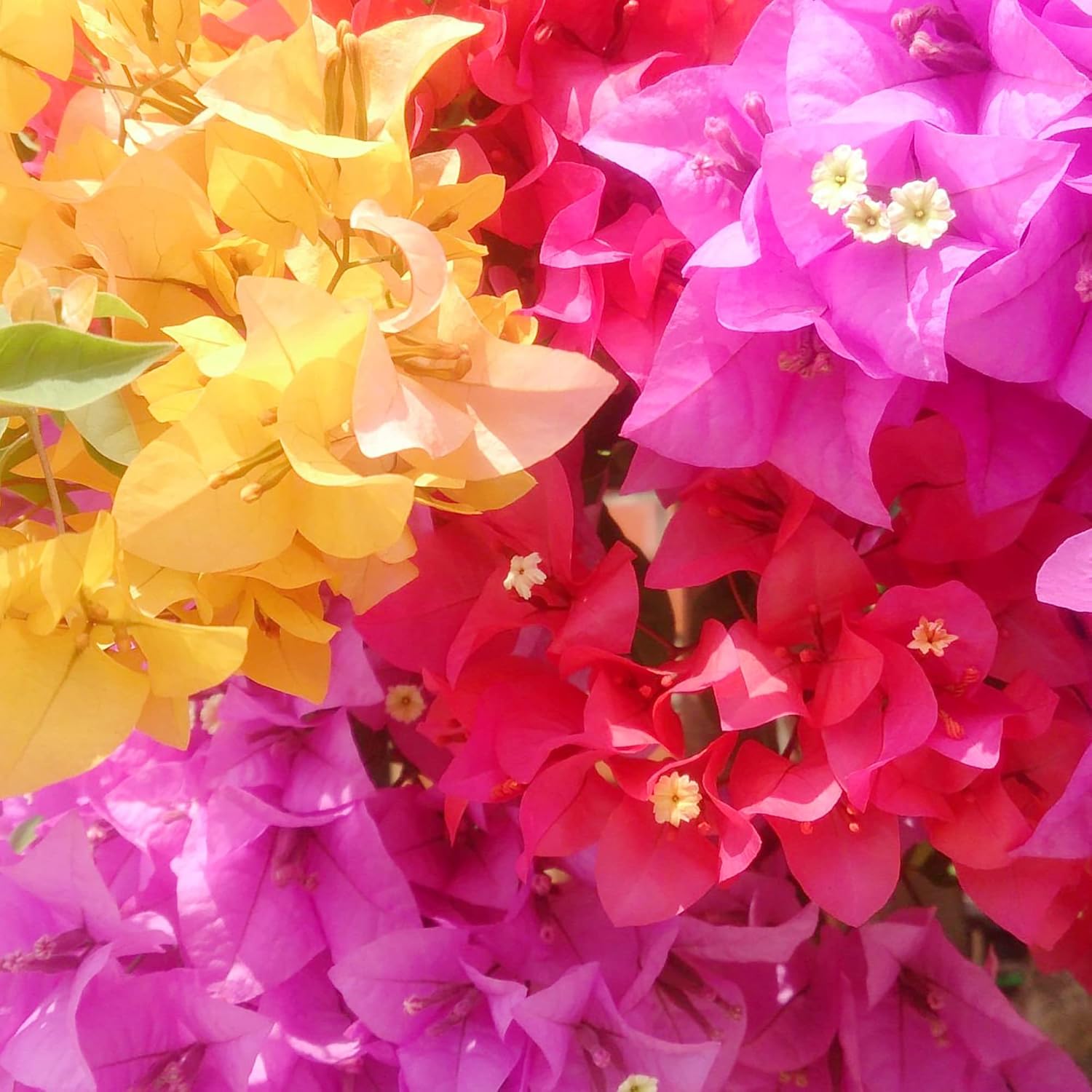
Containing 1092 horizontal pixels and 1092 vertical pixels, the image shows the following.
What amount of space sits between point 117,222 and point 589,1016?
49cm

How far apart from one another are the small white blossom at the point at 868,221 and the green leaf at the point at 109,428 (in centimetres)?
32

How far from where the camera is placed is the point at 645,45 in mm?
588

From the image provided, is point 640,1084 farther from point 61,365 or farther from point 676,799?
point 61,365

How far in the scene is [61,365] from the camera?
0.40 m

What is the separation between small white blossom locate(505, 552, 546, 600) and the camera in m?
0.55

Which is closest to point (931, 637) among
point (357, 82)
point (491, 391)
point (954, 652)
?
point (954, 652)

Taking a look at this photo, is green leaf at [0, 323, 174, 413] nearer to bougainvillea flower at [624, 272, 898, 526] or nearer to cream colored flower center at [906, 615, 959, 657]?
bougainvillea flower at [624, 272, 898, 526]

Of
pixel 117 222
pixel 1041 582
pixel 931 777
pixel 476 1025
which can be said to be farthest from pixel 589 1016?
pixel 117 222

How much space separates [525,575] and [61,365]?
0.78 feet

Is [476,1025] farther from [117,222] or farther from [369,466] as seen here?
[117,222]

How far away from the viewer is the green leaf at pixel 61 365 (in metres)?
0.39

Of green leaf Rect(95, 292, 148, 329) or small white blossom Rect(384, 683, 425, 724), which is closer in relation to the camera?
green leaf Rect(95, 292, 148, 329)

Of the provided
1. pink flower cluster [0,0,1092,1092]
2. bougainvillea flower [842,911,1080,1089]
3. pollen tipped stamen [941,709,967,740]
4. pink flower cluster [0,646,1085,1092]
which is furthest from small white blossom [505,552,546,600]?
bougainvillea flower [842,911,1080,1089]

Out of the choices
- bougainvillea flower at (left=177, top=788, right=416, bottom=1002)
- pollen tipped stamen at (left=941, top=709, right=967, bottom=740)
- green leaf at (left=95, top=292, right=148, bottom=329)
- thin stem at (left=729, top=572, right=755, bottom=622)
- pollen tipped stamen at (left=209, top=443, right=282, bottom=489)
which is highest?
green leaf at (left=95, top=292, right=148, bottom=329)
